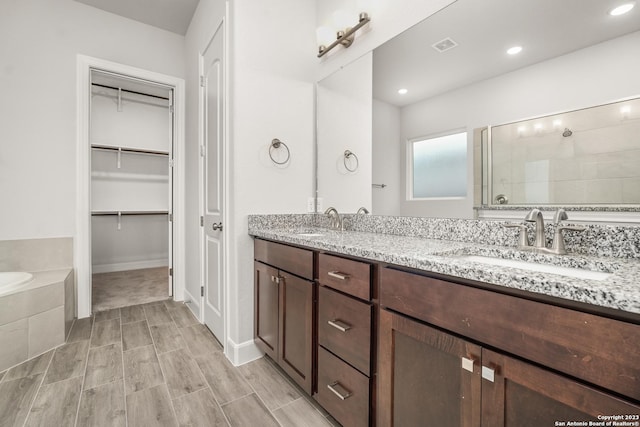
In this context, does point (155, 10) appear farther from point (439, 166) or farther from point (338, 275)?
point (338, 275)

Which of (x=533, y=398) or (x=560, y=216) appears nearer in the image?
(x=533, y=398)

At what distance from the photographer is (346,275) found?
1223mm

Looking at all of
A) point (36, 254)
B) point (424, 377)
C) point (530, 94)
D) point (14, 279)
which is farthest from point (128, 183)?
point (530, 94)

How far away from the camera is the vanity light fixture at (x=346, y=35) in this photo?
71.5 inches

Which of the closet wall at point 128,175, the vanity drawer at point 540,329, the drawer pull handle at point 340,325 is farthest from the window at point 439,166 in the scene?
the closet wall at point 128,175

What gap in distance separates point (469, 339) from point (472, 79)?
117 cm

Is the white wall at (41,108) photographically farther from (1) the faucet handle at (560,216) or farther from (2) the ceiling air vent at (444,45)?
(1) the faucet handle at (560,216)

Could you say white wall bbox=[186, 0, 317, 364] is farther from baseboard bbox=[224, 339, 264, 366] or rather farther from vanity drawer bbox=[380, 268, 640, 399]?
vanity drawer bbox=[380, 268, 640, 399]

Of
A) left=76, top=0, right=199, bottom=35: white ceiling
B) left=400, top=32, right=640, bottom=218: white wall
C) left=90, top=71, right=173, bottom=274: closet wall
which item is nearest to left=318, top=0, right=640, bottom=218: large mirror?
left=400, top=32, right=640, bottom=218: white wall

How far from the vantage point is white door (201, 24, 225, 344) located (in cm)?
216

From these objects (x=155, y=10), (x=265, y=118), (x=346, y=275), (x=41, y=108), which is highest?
(x=155, y=10)

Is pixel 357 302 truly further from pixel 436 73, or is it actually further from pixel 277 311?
A: pixel 436 73

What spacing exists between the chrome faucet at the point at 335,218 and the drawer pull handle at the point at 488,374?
134 centimetres

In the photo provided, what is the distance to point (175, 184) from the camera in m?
3.12
